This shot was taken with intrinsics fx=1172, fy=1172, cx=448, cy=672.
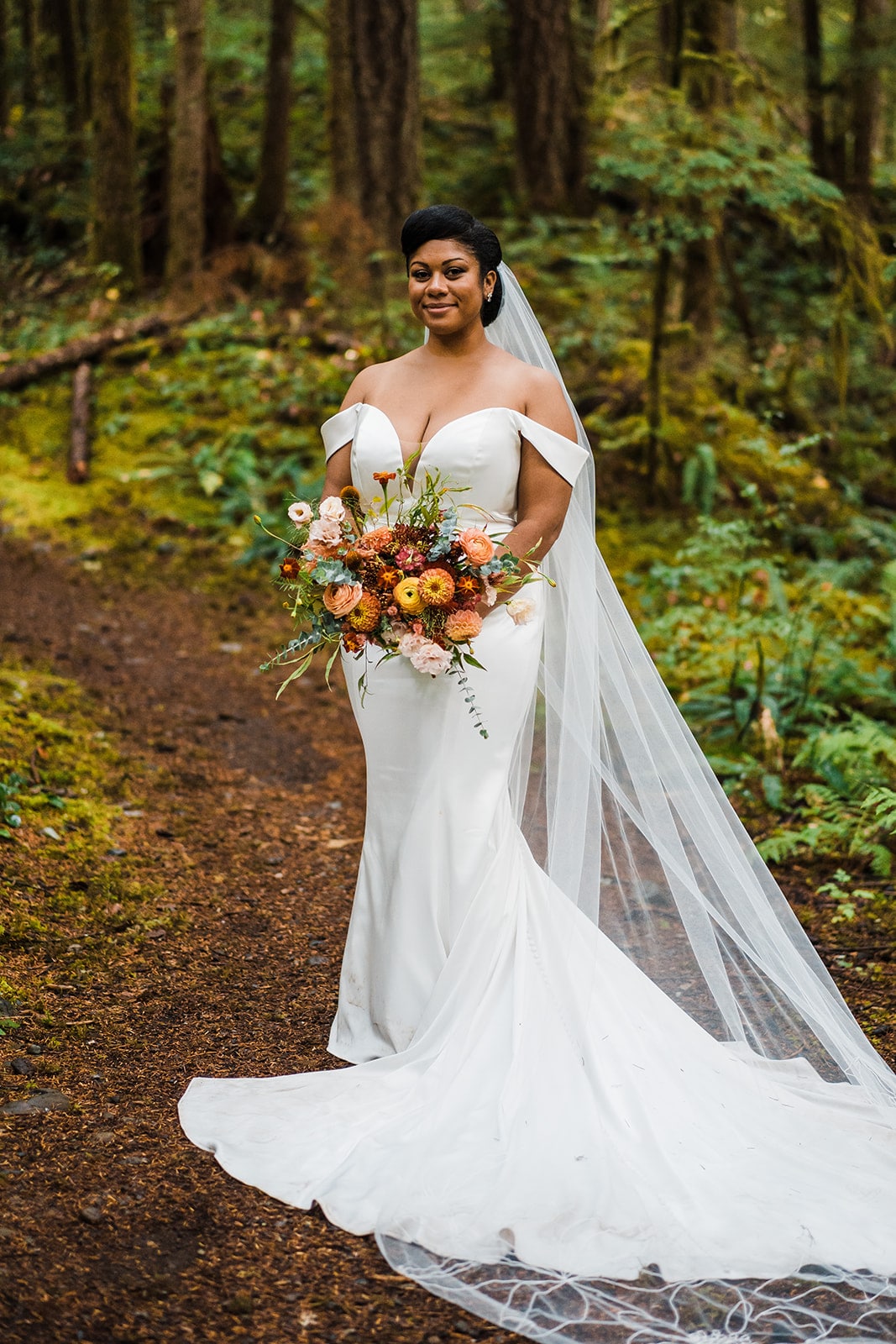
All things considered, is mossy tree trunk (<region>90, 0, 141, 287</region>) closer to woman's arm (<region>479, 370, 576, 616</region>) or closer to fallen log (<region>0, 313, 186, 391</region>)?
fallen log (<region>0, 313, 186, 391</region>)

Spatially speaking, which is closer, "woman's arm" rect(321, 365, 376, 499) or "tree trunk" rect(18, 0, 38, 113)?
"woman's arm" rect(321, 365, 376, 499)

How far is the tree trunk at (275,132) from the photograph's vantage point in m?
14.2

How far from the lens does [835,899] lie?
5426 mm

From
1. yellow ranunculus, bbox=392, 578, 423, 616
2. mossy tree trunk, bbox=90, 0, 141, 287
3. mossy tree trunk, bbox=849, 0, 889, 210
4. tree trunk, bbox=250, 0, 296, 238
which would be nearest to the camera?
yellow ranunculus, bbox=392, 578, 423, 616

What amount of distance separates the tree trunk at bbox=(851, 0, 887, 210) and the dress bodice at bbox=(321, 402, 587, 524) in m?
12.2

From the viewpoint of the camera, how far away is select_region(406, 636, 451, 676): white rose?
136 inches

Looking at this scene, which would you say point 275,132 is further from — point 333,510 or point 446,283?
point 333,510

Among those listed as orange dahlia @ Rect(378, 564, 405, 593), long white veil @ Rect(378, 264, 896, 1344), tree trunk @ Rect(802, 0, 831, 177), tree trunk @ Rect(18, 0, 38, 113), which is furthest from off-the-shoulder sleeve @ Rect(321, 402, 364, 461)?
tree trunk @ Rect(18, 0, 38, 113)

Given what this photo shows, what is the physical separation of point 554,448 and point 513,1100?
2046mm

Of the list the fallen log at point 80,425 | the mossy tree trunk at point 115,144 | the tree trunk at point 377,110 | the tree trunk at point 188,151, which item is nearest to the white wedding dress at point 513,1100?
the fallen log at point 80,425

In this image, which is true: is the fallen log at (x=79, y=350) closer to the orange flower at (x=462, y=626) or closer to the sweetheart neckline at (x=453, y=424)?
the sweetheart neckline at (x=453, y=424)

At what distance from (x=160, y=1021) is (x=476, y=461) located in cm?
227

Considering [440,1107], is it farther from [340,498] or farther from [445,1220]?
[340,498]

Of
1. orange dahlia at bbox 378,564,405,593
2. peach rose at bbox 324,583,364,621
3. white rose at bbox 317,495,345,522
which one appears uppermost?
white rose at bbox 317,495,345,522
